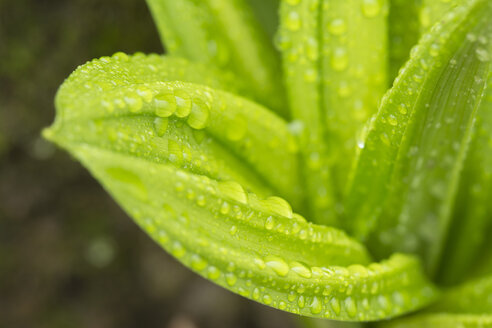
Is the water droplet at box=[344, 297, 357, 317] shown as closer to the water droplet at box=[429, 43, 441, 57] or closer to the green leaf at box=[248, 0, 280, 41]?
the water droplet at box=[429, 43, 441, 57]

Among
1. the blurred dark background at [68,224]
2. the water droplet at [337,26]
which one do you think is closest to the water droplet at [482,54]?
the water droplet at [337,26]

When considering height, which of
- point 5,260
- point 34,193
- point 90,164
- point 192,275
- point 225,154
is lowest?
point 192,275

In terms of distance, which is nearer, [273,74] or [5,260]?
[273,74]

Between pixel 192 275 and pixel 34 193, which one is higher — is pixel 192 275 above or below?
below

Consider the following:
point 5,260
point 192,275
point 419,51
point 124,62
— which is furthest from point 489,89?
point 5,260

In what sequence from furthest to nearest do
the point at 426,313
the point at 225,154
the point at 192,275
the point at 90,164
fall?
the point at 192,275, the point at 426,313, the point at 225,154, the point at 90,164

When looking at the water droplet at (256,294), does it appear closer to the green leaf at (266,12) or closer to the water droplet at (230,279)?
the water droplet at (230,279)

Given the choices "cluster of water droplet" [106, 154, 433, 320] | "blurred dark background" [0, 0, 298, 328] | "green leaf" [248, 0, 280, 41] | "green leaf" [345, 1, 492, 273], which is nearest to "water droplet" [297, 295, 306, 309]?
"cluster of water droplet" [106, 154, 433, 320]

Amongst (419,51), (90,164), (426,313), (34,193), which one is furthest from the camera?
(34,193)

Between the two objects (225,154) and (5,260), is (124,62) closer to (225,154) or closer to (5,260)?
(225,154)
